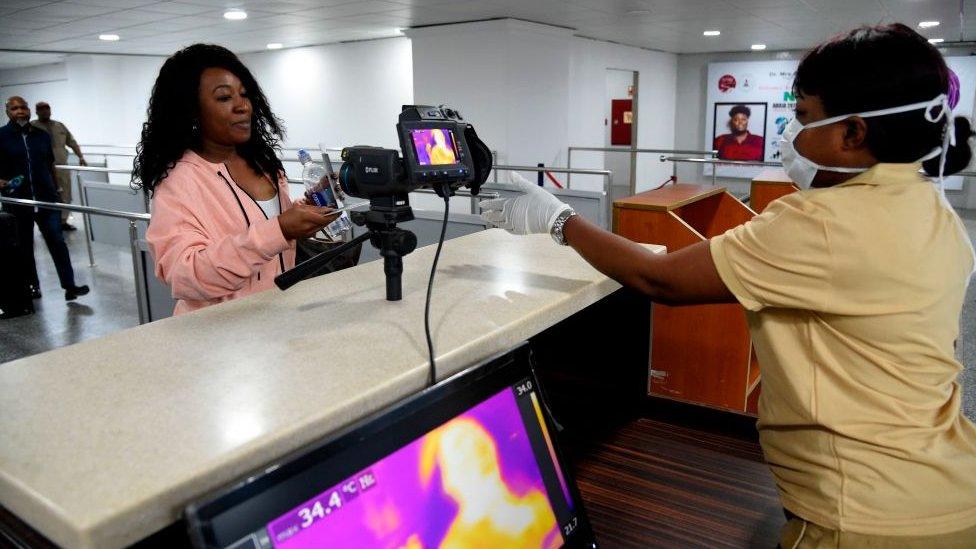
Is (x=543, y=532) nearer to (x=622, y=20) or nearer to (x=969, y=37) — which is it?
(x=622, y=20)

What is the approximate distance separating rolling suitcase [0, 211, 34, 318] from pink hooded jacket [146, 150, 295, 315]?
3816 millimetres

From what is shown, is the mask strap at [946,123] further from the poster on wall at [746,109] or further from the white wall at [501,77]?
the poster on wall at [746,109]

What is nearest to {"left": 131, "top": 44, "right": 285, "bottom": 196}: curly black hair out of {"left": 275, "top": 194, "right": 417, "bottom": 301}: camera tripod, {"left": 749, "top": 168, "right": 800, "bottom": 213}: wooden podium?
{"left": 275, "top": 194, "right": 417, "bottom": 301}: camera tripod

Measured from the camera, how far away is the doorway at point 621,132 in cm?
1038

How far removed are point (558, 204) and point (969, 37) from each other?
1013 cm

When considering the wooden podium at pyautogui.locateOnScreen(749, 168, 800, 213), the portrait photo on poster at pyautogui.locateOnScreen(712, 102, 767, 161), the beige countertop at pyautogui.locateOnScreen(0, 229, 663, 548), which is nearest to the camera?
the beige countertop at pyautogui.locateOnScreen(0, 229, 663, 548)

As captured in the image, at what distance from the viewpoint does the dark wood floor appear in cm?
114

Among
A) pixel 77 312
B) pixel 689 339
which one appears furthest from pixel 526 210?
pixel 77 312

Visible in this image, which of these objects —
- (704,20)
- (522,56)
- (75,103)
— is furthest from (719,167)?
(75,103)

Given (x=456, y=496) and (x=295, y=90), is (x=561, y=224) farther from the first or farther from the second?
(x=295, y=90)

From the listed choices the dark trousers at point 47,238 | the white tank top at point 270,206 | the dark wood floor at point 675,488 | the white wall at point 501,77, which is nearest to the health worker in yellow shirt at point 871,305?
the dark wood floor at point 675,488

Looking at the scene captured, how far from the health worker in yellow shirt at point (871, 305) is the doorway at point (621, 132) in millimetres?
9208

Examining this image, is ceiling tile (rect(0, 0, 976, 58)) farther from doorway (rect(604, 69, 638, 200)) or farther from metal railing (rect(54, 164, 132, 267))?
doorway (rect(604, 69, 638, 200))

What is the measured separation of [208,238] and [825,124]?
1.11 m
